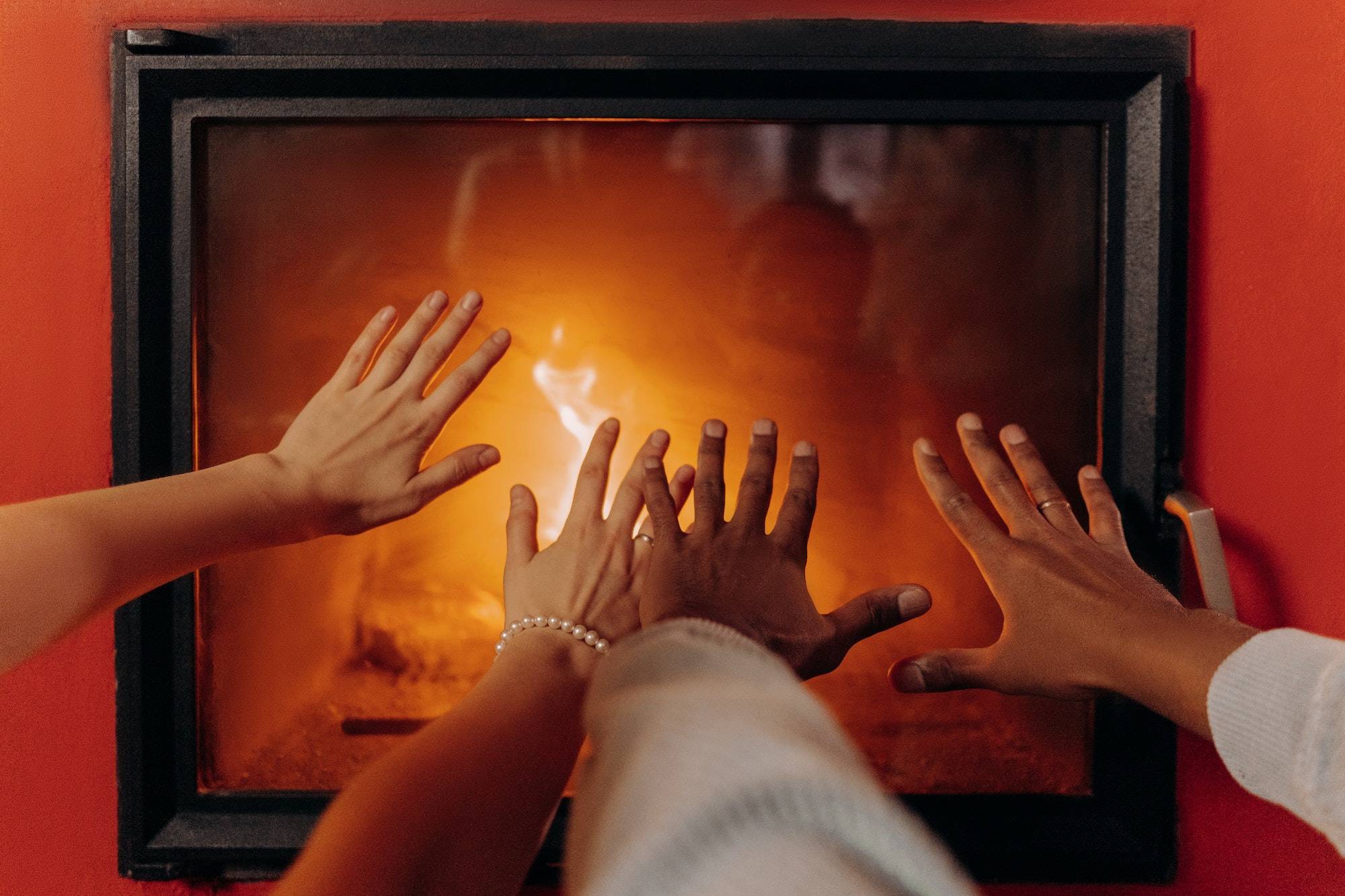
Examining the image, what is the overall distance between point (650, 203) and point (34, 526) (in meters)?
0.55

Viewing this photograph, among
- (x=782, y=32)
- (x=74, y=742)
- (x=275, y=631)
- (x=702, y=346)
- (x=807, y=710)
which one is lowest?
(x=74, y=742)

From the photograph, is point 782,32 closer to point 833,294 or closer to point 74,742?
point 833,294

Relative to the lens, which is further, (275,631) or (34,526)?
(275,631)

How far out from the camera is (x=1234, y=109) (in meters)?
0.71

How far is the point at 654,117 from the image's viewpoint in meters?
0.71

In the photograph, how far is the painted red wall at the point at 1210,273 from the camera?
0.70 metres

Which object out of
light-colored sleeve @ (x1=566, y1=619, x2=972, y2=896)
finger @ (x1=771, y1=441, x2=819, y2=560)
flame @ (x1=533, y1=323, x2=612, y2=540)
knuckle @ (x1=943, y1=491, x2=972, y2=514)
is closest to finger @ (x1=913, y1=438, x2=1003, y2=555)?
knuckle @ (x1=943, y1=491, x2=972, y2=514)

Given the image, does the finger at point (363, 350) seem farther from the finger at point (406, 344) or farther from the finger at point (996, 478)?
the finger at point (996, 478)

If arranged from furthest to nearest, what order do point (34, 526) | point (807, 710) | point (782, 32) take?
1. point (782, 32)
2. point (34, 526)
3. point (807, 710)

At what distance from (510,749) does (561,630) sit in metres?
0.15

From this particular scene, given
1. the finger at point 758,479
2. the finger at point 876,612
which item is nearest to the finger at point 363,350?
the finger at point 758,479

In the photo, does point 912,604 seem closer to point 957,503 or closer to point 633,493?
point 957,503

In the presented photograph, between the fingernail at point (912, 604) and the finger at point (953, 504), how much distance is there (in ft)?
0.20

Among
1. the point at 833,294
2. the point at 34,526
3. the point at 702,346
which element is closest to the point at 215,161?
the point at 34,526
